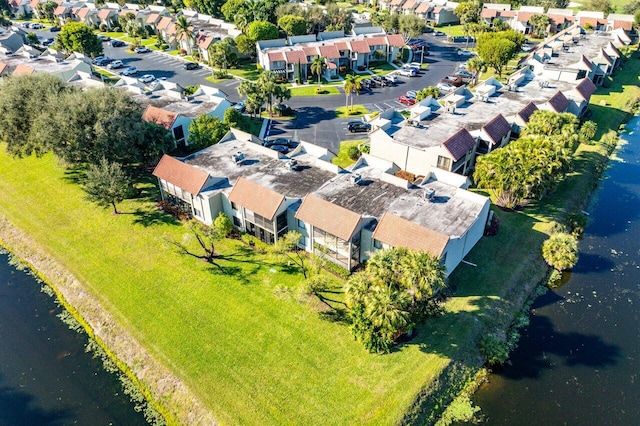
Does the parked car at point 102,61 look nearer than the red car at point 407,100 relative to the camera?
No

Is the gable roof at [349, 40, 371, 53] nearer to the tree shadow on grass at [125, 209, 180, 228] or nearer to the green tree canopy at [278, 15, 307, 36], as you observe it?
the green tree canopy at [278, 15, 307, 36]

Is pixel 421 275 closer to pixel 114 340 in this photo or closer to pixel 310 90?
pixel 114 340

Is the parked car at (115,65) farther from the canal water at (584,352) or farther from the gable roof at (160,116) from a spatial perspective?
the canal water at (584,352)

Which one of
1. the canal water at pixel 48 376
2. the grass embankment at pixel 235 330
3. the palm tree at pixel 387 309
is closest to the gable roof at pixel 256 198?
the grass embankment at pixel 235 330

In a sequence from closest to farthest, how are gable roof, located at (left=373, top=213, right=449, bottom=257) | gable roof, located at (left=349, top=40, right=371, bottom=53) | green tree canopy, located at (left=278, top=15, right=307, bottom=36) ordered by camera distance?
gable roof, located at (left=373, top=213, right=449, bottom=257) < gable roof, located at (left=349, top=40, right=371, bottom=53) < green tree canopy, located at (left=278, top=15, right=307, bottom=36)

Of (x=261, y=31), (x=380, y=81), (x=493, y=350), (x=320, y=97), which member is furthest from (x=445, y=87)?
(x=493, y=350)

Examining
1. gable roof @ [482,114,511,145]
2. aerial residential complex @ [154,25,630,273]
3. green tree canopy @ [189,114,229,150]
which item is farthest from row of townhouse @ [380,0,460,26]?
green tree canopy @ [189,114,229,150]
